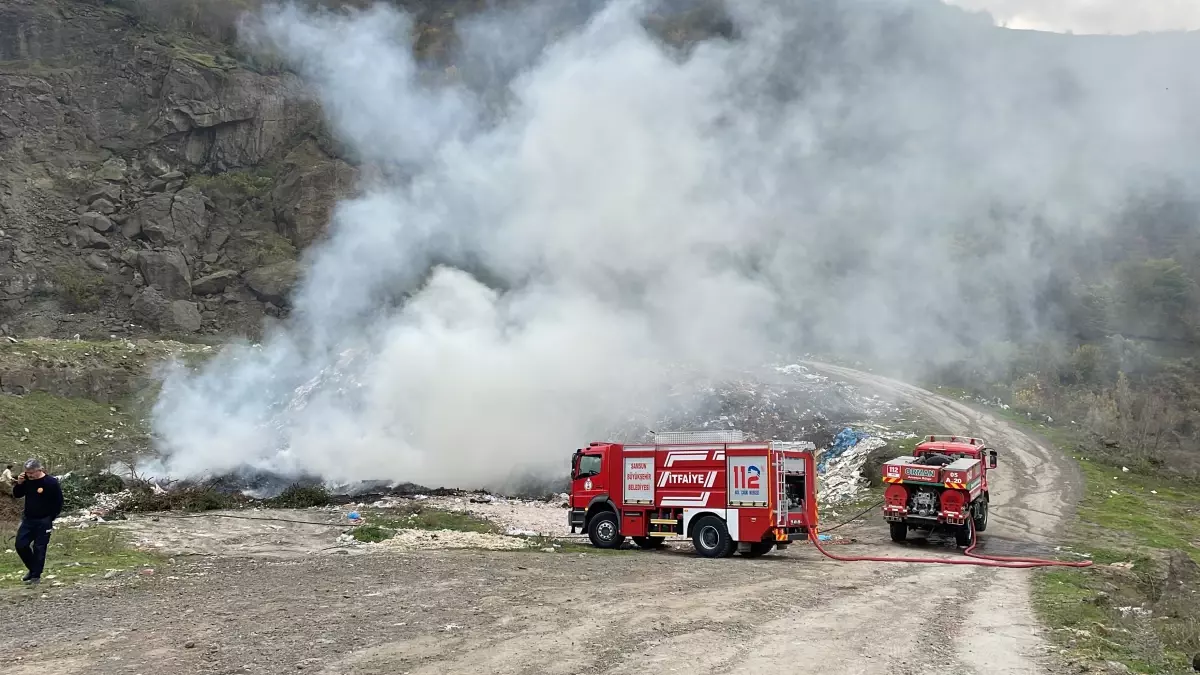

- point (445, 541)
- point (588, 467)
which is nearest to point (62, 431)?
point (445, 541)

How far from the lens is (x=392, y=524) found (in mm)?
18234

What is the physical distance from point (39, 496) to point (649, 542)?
11215mm

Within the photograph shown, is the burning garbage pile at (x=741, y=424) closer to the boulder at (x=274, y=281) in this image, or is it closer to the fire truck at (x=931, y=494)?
the fire truck at (x=931, y=494)

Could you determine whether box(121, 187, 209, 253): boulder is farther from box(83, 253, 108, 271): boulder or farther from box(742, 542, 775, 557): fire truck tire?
box(742, 542, 775, 557): fire truck tire

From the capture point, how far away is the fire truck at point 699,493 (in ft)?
50.8

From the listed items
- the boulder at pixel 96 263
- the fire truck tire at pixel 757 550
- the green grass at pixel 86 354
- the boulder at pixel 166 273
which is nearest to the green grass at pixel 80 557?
the fire truck tire at pixel 757 550

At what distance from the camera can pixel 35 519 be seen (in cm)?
1044

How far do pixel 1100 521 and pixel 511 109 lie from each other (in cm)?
2943

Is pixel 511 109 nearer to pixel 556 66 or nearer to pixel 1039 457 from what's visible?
pixel 556 66

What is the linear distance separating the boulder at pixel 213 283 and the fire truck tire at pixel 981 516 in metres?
49.1

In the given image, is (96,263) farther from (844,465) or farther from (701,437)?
(701,437)

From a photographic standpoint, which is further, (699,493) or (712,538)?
(699,493)

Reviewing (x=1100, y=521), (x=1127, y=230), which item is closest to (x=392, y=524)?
(x=1100, y=521)

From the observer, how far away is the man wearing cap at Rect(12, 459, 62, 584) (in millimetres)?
10438
